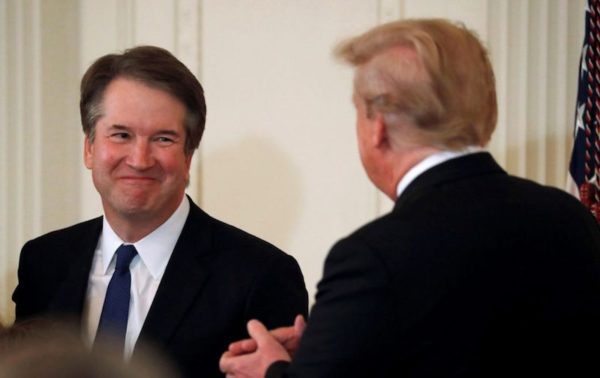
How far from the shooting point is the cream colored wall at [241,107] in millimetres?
3637

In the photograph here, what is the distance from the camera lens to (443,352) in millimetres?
1640

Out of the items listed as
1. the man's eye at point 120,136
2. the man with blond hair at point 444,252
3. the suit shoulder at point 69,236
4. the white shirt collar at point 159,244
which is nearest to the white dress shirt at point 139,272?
the white shirt collar at point 159,244

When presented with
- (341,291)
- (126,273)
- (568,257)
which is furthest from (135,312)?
(568,257)

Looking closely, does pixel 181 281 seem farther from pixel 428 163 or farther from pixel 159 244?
pixel 428 163

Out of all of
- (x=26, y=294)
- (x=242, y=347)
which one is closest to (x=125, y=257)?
(x=26, y=294)

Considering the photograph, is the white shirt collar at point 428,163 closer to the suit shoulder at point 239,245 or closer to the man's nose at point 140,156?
the suit shoulder at point 239,245

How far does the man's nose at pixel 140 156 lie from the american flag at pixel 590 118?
1.33 meters

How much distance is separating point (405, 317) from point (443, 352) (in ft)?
0.30

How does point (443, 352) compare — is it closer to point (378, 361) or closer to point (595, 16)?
point (378, 361)

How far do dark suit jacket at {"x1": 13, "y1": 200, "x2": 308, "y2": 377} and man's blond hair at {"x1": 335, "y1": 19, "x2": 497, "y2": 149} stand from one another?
2.60 feet

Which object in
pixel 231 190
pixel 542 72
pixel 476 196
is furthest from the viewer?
pixel 231 190

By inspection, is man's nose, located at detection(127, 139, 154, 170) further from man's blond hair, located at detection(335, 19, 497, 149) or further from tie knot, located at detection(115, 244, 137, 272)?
man's blond hair, located at detection(335, 19, 497, 149)

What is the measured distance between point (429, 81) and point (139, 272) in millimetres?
1132

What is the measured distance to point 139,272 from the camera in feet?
8.46
